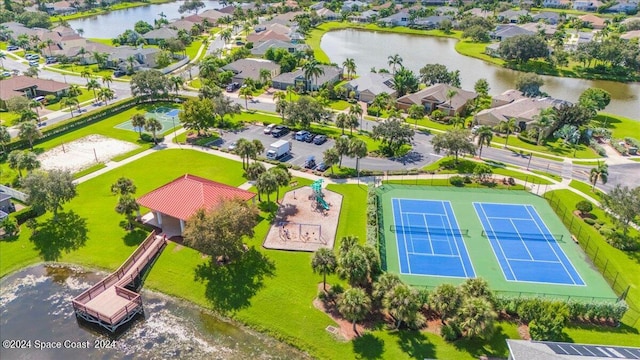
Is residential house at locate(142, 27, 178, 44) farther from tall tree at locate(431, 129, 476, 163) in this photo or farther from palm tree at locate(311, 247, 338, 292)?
palm tree at locate(311, 247, 338, 292)

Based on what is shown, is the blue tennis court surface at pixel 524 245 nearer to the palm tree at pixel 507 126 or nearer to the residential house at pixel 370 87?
the palm tree at pixel 507 126

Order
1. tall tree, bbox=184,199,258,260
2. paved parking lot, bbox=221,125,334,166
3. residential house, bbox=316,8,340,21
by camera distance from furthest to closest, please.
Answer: residential house, bbox=316,8,340,21 < paved parking lot, bbox=221,125,334,166 < tall tree, bbox=184,199,258,260

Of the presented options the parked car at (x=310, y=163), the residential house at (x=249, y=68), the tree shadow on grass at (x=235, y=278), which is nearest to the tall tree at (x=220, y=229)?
the tree shadow on grass at (x=235, y=278)

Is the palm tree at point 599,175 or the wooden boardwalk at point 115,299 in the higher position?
the palm tree at point 599,175

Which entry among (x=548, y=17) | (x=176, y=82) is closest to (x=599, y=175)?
(x=176, y=82)

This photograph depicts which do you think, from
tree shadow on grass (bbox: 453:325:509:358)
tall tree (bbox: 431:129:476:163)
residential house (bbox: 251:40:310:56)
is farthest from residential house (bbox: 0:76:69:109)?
tree shadow on grass (bbox: 453:325:509:358)

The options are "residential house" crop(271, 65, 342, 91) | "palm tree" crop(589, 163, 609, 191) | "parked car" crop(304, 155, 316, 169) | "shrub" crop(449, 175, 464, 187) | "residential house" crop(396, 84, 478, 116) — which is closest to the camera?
"palm tree" crop(589, 163, 609, 191)
